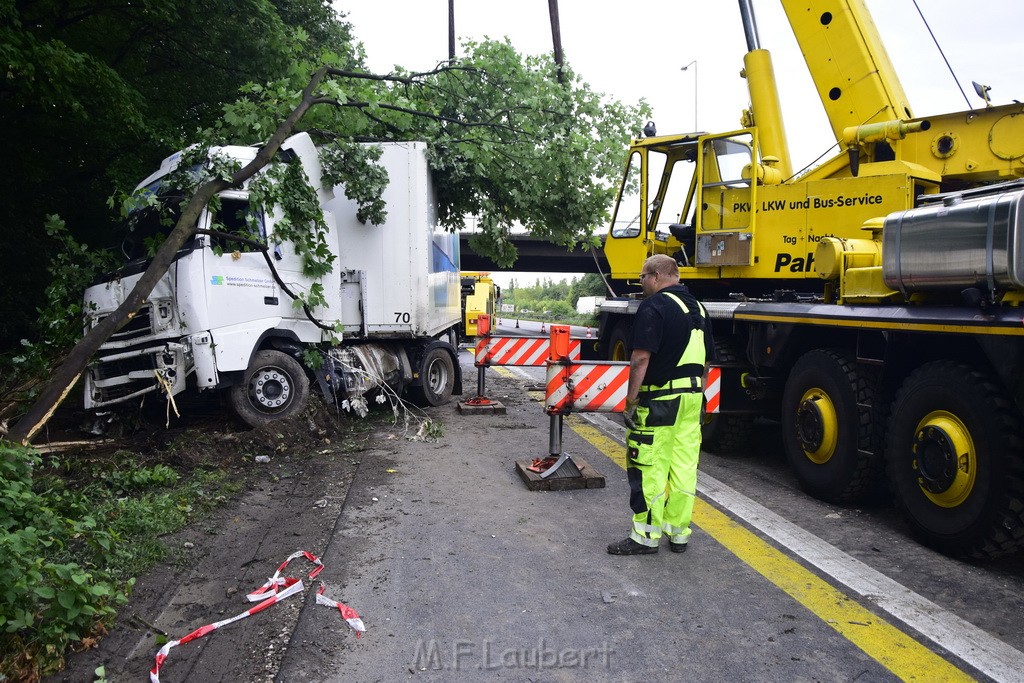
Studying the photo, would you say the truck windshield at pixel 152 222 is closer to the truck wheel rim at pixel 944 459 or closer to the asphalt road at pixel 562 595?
the asphalt road at pixel 562 595

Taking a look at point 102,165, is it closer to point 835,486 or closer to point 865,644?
point 835,486

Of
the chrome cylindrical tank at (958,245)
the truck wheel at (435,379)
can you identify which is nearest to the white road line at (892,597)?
the chrome cylindrical tank at (958,245)

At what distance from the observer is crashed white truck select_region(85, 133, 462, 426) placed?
707 cm

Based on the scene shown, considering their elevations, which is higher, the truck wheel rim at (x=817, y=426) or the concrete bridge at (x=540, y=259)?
the concrete bridge at (x=540, y=259)

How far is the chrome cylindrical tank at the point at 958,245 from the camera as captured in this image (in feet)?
12.7

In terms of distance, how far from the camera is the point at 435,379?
10711 mm

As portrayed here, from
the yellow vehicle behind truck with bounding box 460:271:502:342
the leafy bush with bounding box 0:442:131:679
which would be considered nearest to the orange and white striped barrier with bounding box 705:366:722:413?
the leafy bush with bounding box 0:442:131:679

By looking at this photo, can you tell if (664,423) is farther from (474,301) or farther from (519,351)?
(474,301)

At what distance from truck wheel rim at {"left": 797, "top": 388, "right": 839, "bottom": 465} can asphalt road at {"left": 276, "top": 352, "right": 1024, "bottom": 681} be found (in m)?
0.40

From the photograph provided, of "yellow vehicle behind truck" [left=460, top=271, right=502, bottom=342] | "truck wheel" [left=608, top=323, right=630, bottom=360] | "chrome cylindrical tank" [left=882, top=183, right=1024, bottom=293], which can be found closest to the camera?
"chrome cylindrical tank" [left=882, top=183, right=1024, bottom=293]

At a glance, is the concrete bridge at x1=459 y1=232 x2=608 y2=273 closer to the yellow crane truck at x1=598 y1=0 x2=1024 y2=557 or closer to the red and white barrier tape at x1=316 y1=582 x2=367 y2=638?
the yellow crane truck at x1=598 y1=0 x2=1024 y2=557

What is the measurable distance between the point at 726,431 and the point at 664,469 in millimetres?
2968

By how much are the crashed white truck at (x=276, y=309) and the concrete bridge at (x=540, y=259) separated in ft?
83.2
